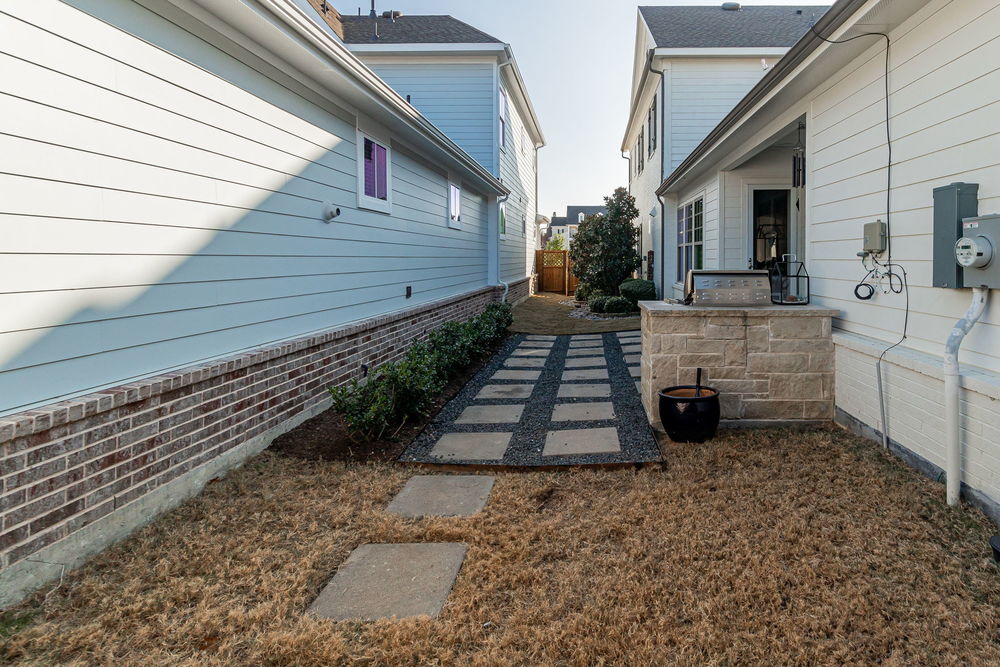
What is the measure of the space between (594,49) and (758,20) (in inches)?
144

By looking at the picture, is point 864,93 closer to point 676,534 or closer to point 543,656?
point 676,534

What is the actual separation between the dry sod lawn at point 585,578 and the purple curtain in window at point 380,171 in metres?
3.52

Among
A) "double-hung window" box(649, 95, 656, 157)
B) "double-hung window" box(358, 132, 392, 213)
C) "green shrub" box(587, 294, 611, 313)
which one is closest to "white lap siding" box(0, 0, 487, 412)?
"double-hung window" box(358, 132, 392, 213)

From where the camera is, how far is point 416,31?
12.7 metres

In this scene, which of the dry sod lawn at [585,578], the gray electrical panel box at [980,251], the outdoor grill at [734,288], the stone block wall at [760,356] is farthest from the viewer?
the outdoor grill at [734,288]

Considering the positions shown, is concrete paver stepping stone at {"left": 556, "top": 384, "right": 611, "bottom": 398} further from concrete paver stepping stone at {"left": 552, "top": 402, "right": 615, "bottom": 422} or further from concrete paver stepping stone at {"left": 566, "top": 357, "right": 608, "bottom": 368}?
concrete paver stepping stone at {"left": 566, "top": 357, "right": 608, "bottom": 368}

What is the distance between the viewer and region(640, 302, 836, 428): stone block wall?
4.30 meters

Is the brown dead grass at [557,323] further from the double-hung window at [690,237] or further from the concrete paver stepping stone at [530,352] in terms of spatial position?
the concrete paver stepping stone at [530,352]

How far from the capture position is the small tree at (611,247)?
47.4 feet

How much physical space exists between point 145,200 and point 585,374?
4.76 meters

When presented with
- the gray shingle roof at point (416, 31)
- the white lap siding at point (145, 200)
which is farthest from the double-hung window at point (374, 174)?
the gray shingle roof at point (416, 31)

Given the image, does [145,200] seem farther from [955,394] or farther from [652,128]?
[652,128]

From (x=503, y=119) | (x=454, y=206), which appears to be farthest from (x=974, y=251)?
(x=503, y=119)

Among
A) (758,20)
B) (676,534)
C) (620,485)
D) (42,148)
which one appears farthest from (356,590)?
(758,20)
